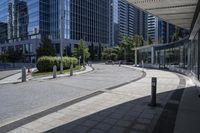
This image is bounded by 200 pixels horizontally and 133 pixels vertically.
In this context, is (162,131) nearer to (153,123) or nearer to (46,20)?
(153,123)

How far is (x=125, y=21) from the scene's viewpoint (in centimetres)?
16900

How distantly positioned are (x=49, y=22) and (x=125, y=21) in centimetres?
Result: 8360

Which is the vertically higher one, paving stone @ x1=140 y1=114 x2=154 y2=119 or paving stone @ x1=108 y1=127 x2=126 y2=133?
paving stone @ x1=140 y1=114 x2=154 y2=119

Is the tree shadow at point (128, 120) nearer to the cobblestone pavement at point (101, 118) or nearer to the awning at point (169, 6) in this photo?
the cobblestone pavement at point (101, 118)

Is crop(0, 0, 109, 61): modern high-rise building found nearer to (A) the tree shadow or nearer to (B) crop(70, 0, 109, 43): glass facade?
(B) crop(70, 0, 109, 43): glass facade

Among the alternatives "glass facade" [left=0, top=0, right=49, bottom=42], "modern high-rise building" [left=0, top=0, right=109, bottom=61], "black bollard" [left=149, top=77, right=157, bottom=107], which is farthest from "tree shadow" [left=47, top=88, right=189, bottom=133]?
"glass facade" [left=0, top=0, right=49, bottom=42]

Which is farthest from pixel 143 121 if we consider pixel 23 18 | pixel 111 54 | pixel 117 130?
pixel 23 18

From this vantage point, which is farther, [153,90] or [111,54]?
[111,54]

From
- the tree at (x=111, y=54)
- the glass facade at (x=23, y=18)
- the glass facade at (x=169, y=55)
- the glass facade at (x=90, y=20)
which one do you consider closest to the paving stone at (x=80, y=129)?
the glass facade at (x=169, y=55)

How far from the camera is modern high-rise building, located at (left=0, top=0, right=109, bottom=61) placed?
307ft

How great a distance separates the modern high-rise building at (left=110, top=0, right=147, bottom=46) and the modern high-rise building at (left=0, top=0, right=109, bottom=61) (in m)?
20.0

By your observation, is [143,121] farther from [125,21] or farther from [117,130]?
[125,21]

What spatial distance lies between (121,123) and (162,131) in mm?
1164

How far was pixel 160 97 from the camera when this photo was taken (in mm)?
10523
